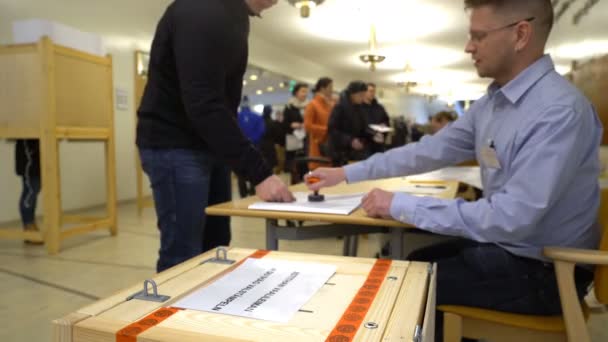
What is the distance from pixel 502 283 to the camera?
3.56 ft

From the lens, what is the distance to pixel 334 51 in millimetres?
9617

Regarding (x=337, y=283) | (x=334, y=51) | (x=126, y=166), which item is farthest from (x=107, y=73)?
(x=334, y=51)

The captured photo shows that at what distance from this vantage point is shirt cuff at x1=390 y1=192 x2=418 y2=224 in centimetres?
110

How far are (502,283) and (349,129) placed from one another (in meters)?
2.95

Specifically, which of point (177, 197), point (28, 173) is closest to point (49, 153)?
point (28, 173)

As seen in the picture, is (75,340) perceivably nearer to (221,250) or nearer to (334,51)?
(221,250)

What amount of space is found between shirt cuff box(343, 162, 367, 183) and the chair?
0.55m

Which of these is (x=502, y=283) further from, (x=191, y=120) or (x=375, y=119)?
(x=375, y=119)

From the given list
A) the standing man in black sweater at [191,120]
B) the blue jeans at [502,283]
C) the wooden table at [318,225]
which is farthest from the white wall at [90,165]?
the blue jeans at [502,283]

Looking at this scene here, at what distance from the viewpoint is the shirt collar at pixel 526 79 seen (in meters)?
1.13

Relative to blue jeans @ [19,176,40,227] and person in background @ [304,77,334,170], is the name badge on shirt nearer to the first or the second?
person in background @ [304,77,334,170]

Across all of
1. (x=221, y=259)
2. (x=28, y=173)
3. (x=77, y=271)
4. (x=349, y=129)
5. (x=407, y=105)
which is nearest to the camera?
(x=221, y=259)

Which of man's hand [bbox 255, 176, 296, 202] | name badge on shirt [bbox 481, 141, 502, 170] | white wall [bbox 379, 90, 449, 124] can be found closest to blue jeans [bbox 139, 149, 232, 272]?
man's hand [bbox 255, 176, 296, 202]

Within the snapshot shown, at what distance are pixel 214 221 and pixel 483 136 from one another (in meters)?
0.90
